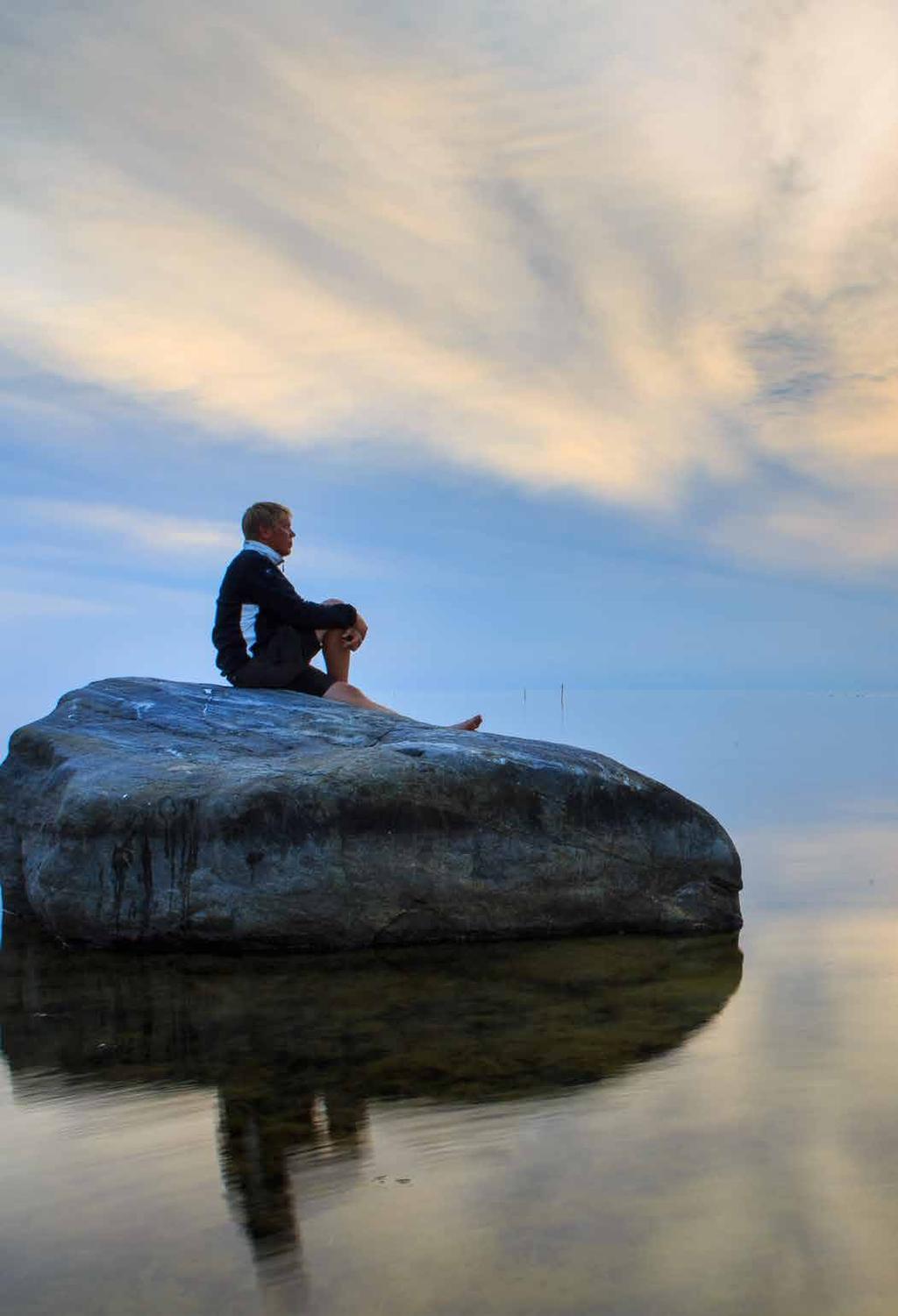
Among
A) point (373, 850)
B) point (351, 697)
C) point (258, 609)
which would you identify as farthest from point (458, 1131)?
point (258, 609)

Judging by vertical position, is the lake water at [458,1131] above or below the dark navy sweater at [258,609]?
below

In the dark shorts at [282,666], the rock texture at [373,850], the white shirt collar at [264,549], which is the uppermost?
the white shirt collar at [264,549]

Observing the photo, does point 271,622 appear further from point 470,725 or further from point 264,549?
point 470,725

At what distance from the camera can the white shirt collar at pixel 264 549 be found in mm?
9102

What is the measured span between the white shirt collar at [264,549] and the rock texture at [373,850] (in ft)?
8.00

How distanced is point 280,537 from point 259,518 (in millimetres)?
236

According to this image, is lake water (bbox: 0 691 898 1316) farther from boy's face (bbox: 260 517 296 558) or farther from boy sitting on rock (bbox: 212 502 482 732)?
boy's face (bbox: 260 517 296 558)

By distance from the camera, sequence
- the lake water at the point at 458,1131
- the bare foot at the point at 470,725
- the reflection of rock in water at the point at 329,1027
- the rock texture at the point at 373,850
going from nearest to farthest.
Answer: the lake water at the point at 458,1131
the reflection of rock in water at the point at 329,1027
the rock texture at the point at 373,850
the bare foot at the point at 470,725

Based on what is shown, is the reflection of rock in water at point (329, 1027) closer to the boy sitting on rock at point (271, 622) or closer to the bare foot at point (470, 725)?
the bare foot at point (470, 725)

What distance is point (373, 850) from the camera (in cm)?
638

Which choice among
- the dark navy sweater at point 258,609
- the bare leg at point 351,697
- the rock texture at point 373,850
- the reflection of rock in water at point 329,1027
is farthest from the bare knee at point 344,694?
the reflection of rock in water at point 329,1027

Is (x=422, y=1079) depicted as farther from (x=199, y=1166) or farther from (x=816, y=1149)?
(x=816, y=1149)

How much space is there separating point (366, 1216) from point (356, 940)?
3.55 meters

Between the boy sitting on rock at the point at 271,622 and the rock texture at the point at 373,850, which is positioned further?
the boy sitting on rock at the point at 271,622
